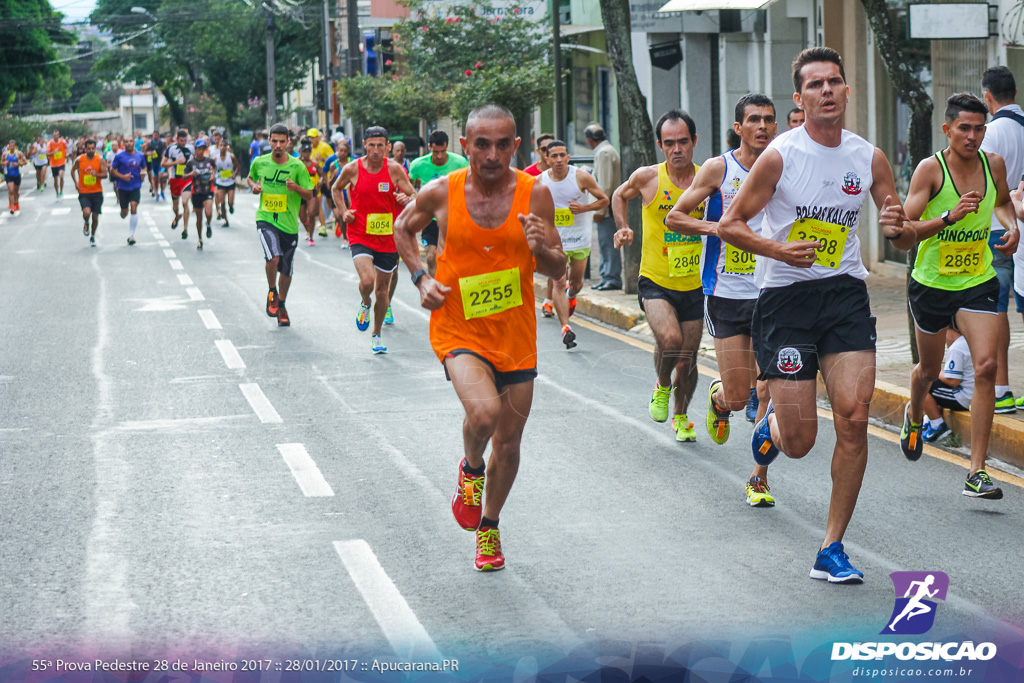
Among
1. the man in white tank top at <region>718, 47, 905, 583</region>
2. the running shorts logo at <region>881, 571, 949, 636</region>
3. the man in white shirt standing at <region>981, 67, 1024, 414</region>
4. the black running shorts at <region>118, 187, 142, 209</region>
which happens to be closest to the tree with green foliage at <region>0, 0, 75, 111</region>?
the black running shorts at <region>118, 187, 142, 209</region>

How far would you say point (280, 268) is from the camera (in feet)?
45.9

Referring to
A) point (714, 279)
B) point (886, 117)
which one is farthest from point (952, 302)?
point (886, 117)

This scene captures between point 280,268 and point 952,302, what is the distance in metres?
8.30

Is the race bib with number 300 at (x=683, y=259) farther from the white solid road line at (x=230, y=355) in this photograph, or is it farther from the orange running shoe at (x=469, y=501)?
the white solid road line at (x=230, y=355)

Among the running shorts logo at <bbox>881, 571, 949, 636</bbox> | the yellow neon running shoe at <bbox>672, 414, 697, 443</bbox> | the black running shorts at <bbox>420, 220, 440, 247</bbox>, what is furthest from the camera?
the black running shorts at <bbox>420, 220, 440, 247</bbox>

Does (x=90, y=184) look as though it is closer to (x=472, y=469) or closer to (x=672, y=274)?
(x=672, y=274)

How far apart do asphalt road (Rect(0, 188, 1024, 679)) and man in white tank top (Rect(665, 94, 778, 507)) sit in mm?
416

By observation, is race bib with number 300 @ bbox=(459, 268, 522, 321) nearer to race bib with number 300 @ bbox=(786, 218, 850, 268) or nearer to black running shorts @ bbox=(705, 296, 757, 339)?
race bib with number 300 @ bbox=(786, 218, 850, 268)

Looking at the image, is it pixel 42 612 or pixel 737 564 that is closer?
pixel 42 612

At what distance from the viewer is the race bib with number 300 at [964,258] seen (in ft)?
23.0

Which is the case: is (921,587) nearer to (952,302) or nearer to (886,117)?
(952,302)

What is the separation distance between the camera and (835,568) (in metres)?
5.46

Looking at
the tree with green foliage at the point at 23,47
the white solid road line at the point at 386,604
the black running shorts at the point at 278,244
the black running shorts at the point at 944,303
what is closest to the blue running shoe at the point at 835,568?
the white solid road line at the point at 386,604

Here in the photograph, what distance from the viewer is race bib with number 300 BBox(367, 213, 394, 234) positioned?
12.6 m
